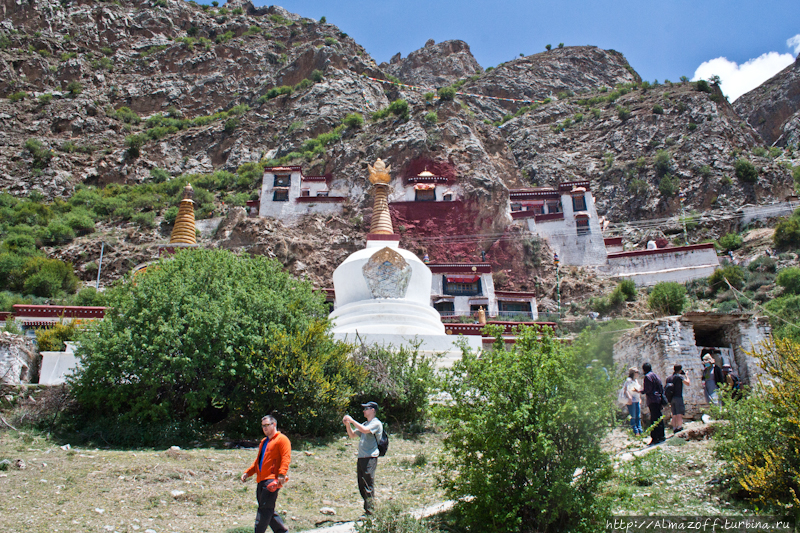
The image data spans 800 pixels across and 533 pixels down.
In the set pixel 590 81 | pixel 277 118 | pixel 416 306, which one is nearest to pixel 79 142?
pixel 277 118

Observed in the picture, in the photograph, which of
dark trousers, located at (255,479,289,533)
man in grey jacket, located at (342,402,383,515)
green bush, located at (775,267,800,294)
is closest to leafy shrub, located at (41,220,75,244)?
man in grey jacket, located at (342,402,383,515)

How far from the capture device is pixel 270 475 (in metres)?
5.78

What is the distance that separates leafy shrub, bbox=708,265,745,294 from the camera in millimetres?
32547

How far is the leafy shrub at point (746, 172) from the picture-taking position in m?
46.9

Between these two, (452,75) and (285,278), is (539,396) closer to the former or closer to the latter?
(285,278)

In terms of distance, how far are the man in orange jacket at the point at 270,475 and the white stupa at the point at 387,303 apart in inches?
411

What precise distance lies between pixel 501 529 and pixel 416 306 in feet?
42.6

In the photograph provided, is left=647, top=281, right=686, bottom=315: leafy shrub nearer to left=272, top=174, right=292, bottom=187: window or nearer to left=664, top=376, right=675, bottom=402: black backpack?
left=664, top=376, right=675, bottom=402: black backpack

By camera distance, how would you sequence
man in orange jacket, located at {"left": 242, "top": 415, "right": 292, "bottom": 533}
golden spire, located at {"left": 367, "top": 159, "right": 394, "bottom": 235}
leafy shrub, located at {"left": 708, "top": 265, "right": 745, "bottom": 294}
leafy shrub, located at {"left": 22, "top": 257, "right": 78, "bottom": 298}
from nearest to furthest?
man in orange jacket, located at {"left": 242, "top": 415, "right": 292, "bottom": 533} < golden spire, located at {"left": 367, "top": 159, "right": 394, "bottom": 235} < leafy shrub, located at {"left": 22, "top": 257, "right": 78, "bottom": 298} < leafy shrub, located at {"left": 708, "top": 265, "right": 745, "bottom": 294}

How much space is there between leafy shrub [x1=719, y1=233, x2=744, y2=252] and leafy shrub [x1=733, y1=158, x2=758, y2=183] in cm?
958

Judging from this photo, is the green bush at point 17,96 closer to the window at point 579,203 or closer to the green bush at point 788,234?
the window at point 579,203

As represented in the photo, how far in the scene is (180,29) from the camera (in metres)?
74.8

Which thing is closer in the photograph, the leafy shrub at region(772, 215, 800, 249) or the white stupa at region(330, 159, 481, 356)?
the white stupa at region(330, 159, 481, 356)

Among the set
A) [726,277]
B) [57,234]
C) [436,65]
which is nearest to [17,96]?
[57,234]
